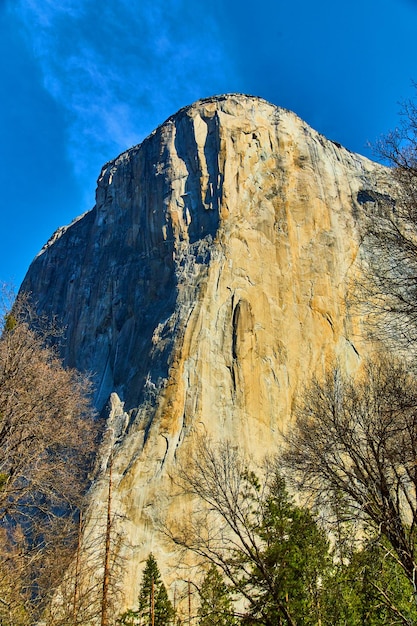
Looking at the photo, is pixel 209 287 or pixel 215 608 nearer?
pixel 215 608

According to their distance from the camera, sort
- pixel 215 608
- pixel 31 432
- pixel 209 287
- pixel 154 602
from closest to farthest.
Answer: pixel 31 432 < pixel 215 608 < pixel 154 602 < pixel 209 287

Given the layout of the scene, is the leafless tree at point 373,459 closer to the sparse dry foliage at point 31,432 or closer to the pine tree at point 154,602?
the sparse dry foliage at point 31,432

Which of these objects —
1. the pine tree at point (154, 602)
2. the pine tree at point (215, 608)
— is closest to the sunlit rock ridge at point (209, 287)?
the pine tree at point (154, 602)

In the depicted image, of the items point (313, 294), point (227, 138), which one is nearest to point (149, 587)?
point (313, 294)

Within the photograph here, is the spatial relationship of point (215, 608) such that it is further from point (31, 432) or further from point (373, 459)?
point (31, 432)

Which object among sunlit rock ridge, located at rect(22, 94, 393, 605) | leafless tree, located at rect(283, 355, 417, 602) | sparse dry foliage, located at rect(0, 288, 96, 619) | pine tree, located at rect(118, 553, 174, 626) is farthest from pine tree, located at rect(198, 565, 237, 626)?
sunlit rock ridge, located at rect(22, 94, 393, 605)

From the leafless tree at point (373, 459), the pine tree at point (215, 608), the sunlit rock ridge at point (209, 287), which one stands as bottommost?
the pine tree at point (215, 608)

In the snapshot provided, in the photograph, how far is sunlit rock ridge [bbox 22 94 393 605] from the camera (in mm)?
29016

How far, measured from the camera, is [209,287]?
33.7 m

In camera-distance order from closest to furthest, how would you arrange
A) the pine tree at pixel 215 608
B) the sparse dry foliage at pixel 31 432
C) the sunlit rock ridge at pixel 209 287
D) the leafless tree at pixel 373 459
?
the leafless tree at pixel 373 459 → the sparse dry foliage at pixel 31 432 → the pine tree at pixel 215 608 → the sunlit rock ridge at pixel 209 287

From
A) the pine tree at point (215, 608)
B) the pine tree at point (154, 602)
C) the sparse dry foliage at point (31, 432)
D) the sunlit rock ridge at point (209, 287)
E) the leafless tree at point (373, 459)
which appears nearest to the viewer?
the leafless tree at point (373, 459)

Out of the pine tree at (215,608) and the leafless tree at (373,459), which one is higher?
the leafless tree at (373,459)

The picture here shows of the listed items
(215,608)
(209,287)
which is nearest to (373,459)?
(215,608)

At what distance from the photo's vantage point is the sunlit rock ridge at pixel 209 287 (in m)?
29.0
